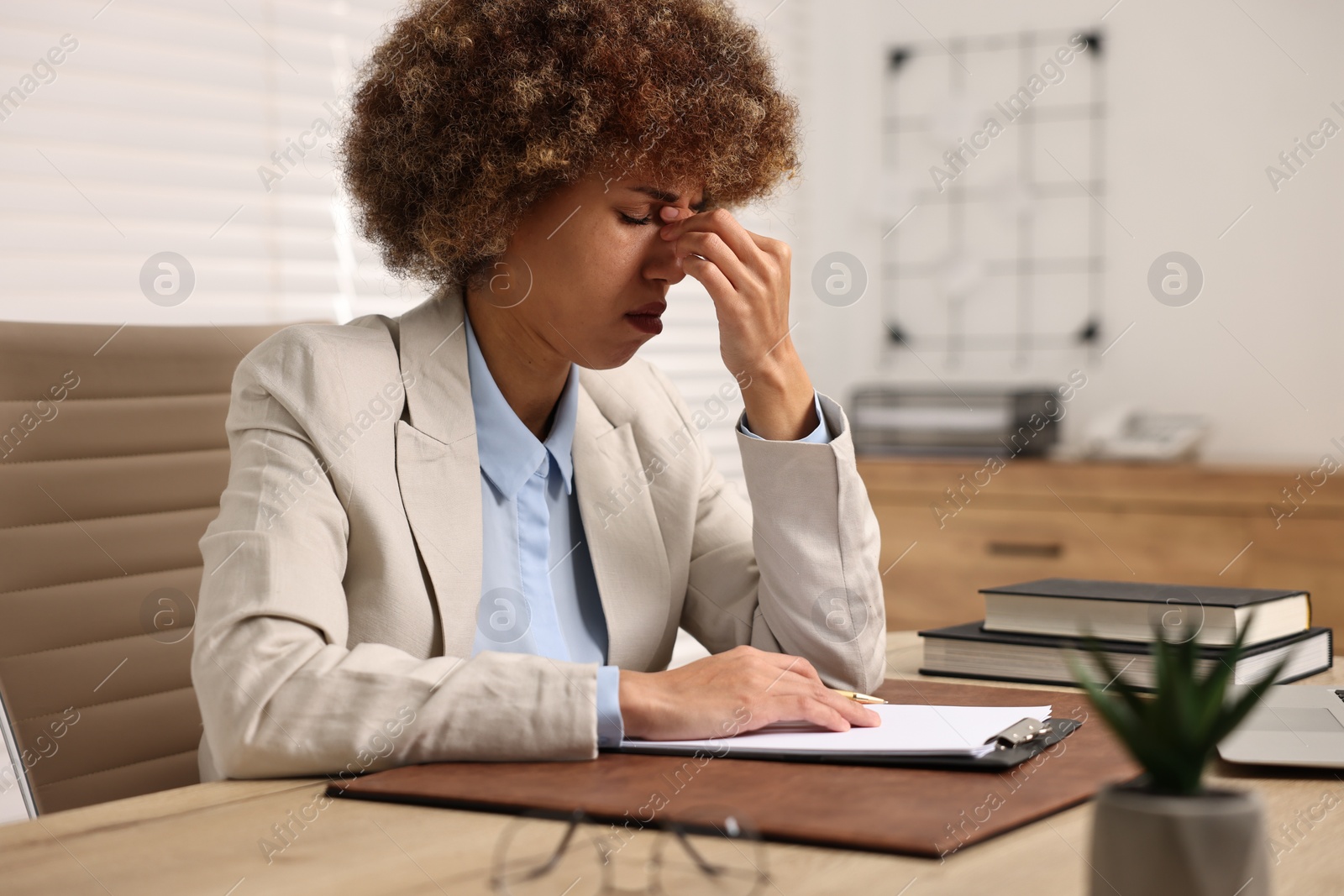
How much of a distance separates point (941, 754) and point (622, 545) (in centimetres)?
57

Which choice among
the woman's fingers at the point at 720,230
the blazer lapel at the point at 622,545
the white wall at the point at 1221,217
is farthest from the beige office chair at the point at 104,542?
the white wall at the point at 1221,217

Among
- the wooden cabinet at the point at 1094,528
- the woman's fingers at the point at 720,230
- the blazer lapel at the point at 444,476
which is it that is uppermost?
the woman's fingers at the point at 720,230

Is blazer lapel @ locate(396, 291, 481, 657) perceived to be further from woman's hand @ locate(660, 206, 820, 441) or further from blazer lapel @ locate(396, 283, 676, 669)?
woman's hand @ locate(660, 206, 820, 441)

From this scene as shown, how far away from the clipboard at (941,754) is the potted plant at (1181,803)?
1.27ft

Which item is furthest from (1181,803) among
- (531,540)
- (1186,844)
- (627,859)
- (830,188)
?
(830,188)

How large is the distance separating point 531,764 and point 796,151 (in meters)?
0.94

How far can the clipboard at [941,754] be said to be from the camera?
0.93 m

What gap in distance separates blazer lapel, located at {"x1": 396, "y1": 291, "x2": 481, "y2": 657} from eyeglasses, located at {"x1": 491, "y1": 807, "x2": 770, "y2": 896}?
438mm

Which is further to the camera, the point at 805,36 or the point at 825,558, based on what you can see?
the point at 805,36

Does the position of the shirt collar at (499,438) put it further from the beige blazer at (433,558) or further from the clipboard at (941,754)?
the clipboard at (941,754)

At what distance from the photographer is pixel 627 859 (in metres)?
0.76

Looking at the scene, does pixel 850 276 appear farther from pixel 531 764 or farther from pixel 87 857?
pixel 87 857

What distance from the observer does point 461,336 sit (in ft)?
4.56

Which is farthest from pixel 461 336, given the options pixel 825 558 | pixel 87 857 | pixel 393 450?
pixel 87 857
